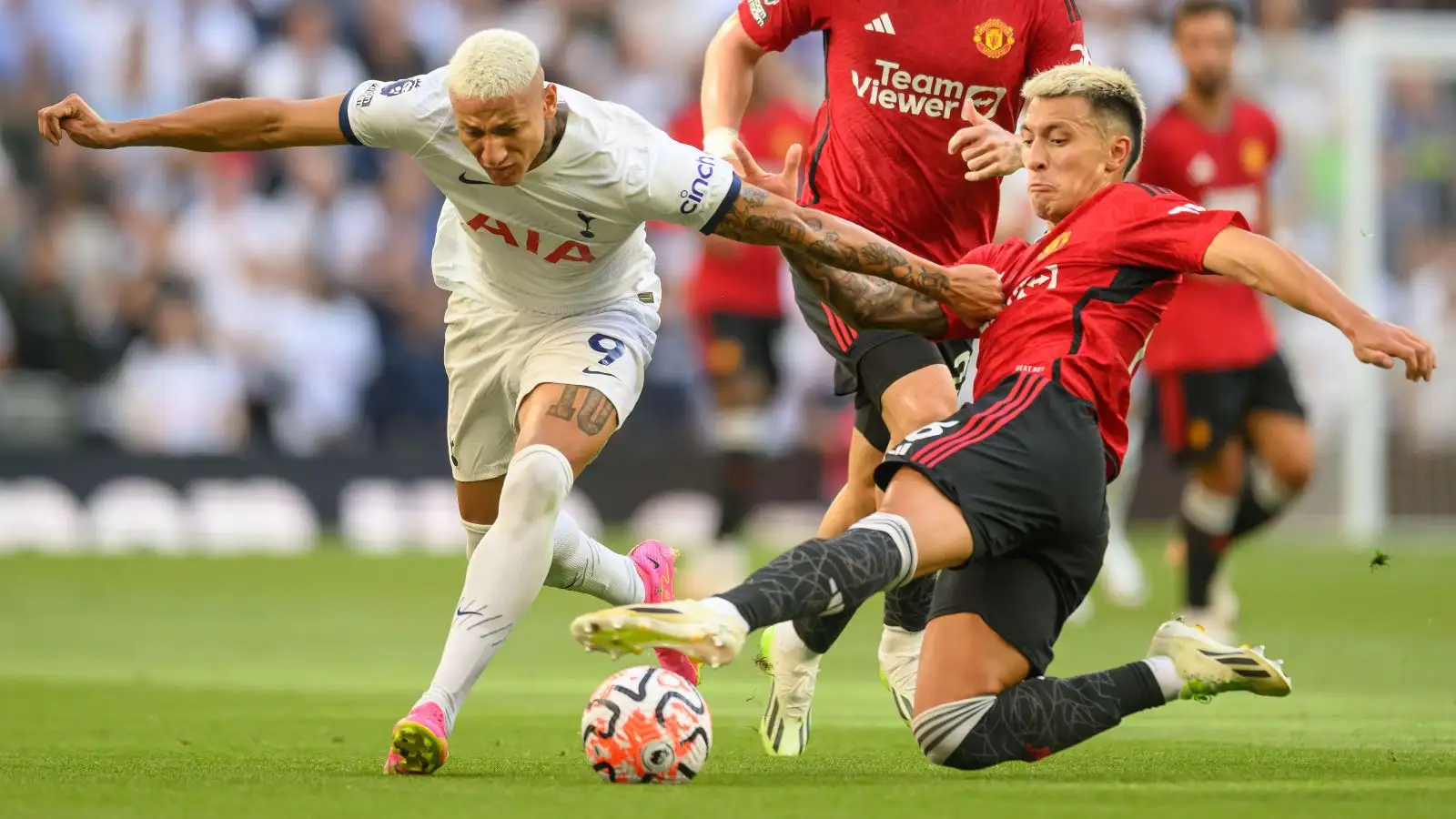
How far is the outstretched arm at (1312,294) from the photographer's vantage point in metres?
5.25

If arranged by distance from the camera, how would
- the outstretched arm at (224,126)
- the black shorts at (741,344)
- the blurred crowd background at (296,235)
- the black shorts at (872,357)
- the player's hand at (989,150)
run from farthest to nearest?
the blurred crowd background at (296,235), the black shorts at (741,344), the black shorts at (872,357), the player's hand at (989,150), the outstretched arm at (224,126)

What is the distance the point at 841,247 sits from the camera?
6.09 m

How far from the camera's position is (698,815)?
4906mm

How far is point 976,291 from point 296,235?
12.9 meters

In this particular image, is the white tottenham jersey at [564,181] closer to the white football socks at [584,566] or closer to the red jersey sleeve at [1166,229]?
the white football socks at [584,566]

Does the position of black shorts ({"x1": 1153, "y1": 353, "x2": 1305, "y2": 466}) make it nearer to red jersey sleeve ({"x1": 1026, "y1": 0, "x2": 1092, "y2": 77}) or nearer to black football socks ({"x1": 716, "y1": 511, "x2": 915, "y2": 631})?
red jersey sleeve ({"x1": 1026, "y1": 0, "x2": 1092, "y2": 77})

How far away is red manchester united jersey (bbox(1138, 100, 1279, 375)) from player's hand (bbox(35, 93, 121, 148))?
20.9 ft

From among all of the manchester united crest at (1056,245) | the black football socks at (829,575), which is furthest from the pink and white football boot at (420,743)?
the manchester united crest at (1056,245)

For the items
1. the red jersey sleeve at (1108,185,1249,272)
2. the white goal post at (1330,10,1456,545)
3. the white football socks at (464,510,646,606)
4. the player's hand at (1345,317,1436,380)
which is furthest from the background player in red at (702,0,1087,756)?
the white goal post at (1330,10,1456,545)

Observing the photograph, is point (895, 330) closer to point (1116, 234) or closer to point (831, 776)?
point (1116, 234)

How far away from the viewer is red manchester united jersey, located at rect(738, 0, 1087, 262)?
281 inches

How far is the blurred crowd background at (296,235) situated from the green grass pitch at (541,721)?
126 inches

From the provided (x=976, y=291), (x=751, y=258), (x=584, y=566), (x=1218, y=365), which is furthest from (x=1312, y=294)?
(x=751, y=258)

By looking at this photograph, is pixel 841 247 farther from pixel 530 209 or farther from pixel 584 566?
pixel 584 566
